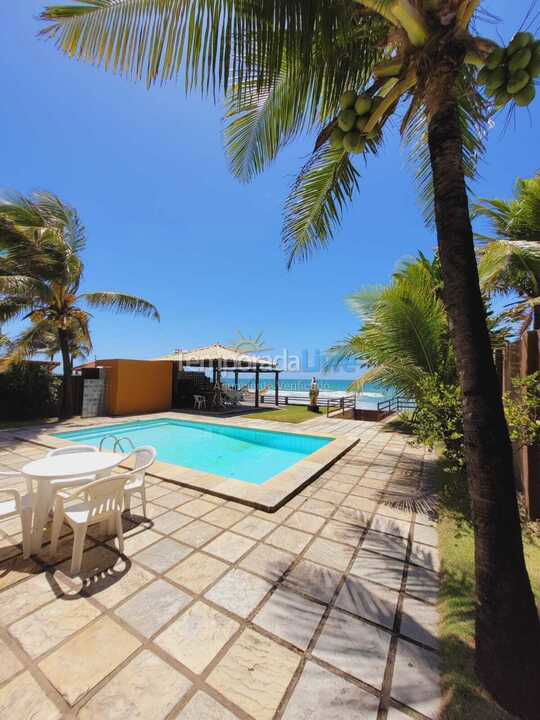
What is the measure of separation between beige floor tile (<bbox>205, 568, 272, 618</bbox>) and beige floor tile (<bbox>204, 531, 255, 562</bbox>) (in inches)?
9.0

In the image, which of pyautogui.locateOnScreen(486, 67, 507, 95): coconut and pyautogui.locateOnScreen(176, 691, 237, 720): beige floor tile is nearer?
pyautogui.locateOnScreen(176, 691, 237, 720): beige floor tile

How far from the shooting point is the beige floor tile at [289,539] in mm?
2836

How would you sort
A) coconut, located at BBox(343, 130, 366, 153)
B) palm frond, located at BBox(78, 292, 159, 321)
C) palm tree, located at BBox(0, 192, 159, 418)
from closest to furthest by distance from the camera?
coconut, located at BBox(343, 130, 366, 153)
palm tree, located at BBox(0, 192, 159, 418)
palm frond, located at BBox(78, 292, 159, 321)

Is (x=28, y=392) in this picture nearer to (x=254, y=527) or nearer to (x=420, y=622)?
(x=254, y=527)

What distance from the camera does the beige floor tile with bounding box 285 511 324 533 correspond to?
321 centimetres

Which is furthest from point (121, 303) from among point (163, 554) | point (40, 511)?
point (163, 554)

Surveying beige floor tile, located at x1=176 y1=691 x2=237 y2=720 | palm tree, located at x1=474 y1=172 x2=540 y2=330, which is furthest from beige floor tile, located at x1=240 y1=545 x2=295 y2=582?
palm tree, located at x1=474 y1=172 x2=540 y2=330

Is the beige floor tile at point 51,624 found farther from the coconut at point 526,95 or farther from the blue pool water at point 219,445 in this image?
the coconut at point 526,95

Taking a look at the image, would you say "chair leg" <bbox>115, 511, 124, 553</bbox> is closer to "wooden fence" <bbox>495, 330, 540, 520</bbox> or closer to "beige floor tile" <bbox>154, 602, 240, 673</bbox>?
"beige floor tile" <bbox>154, 602, 240, 673</bbox>

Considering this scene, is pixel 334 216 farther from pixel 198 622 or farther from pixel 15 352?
pixel 15 352

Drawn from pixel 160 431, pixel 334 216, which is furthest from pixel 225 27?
pixel 160 431

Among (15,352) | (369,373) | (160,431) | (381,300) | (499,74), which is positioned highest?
(499,74)

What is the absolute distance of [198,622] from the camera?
6.33 ft

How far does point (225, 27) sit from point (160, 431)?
1045 centimetres
